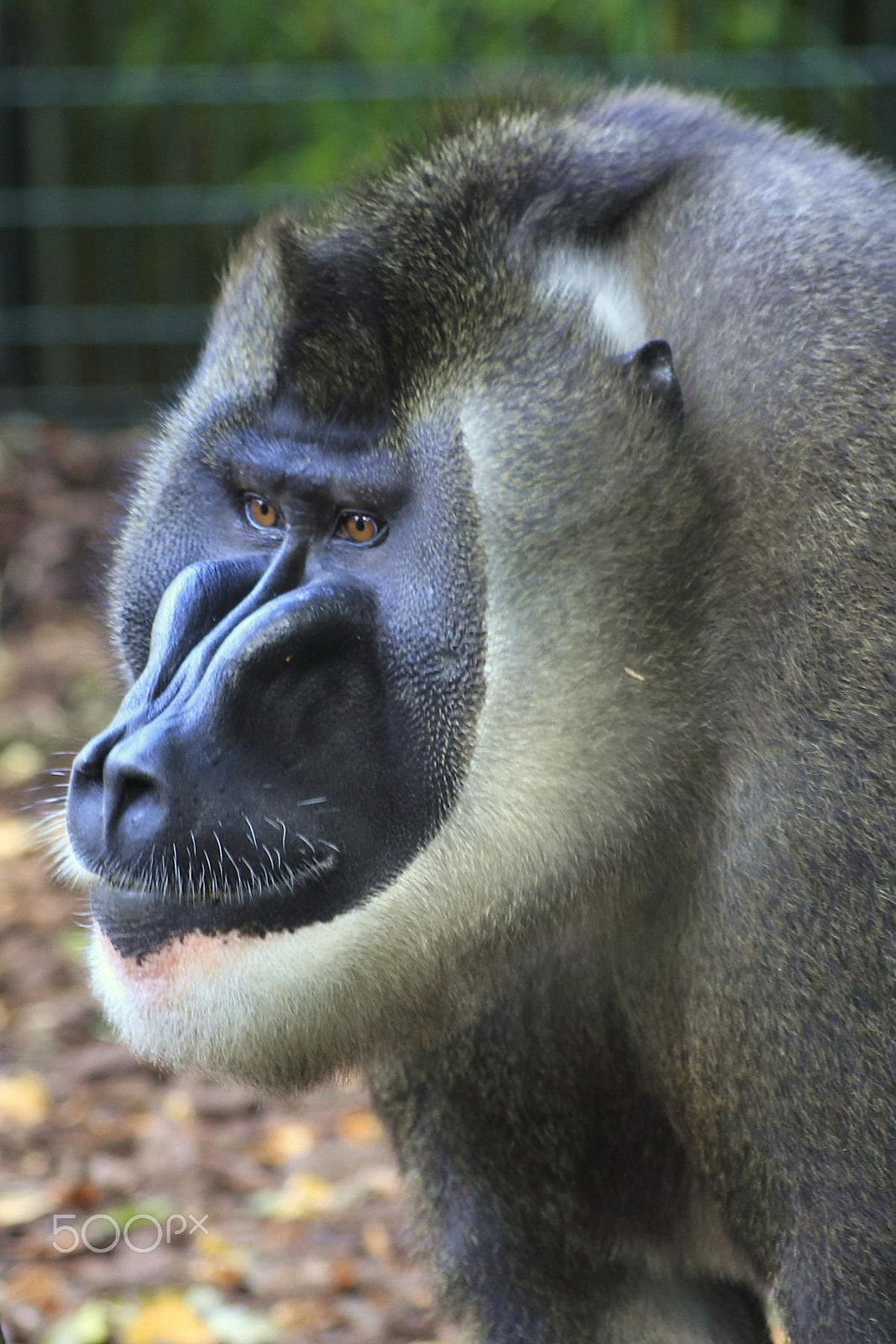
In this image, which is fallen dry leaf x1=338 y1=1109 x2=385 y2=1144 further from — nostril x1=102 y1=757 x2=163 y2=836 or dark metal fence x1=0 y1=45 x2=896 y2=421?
dark metal fence x1=0 y1=45 x2=896 y2=421

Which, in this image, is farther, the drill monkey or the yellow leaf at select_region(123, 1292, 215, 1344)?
the yellow leaf at select_region(123, 1292, 215, 1344)

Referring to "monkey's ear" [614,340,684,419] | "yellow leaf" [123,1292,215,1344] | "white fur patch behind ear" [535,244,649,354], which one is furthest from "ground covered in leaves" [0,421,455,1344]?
"monkey's ear" [614,340,684,419]

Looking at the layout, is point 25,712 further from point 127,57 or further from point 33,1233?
point 127,57

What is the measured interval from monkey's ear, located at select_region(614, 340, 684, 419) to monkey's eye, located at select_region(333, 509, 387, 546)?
37 cm

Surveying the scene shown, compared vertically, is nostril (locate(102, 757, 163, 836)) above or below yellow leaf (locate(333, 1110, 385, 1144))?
above

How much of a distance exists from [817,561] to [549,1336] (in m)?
1.28

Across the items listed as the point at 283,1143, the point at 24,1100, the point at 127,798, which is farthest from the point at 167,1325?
the point at 127,798

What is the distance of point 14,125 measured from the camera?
8.42 metres

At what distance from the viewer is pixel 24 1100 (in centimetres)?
412

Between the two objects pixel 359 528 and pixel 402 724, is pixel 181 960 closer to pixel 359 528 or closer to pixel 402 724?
pixel 402 724

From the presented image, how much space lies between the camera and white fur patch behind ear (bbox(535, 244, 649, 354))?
95.4 inches

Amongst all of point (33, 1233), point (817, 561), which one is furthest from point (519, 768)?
point (33, 1233)

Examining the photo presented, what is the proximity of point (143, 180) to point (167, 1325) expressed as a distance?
270 inches
